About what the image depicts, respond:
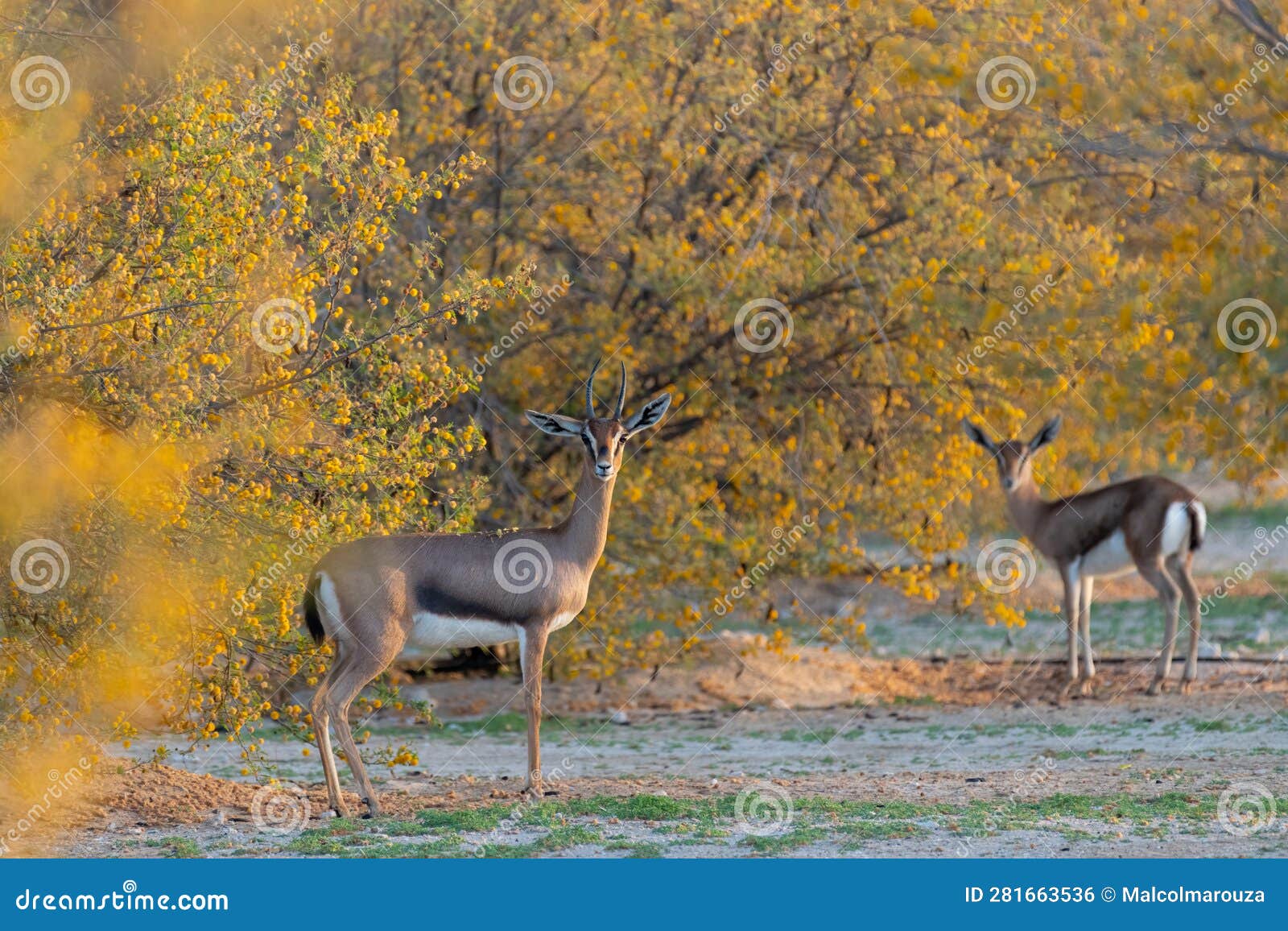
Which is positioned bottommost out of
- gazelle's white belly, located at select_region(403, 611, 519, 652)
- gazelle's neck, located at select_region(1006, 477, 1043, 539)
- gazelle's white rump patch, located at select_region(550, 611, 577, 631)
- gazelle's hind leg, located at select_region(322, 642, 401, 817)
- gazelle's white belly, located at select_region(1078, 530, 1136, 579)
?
gazelle's hind leg, located at select_region(322, 642, 401, 817)

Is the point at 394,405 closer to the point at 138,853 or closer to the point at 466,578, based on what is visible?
the point at 466,578

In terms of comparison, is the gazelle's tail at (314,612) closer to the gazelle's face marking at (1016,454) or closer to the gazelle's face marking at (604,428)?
the gazelle's face marking at (604,428)

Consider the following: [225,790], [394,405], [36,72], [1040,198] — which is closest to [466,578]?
[394,405]

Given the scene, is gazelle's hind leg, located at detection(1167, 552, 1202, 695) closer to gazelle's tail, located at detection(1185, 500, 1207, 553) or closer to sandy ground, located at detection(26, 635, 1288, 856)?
gazelle's tail, located at detection(1185, 500, 1207, 553)

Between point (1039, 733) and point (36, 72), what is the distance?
8757 mm

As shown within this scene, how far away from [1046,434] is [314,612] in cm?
833

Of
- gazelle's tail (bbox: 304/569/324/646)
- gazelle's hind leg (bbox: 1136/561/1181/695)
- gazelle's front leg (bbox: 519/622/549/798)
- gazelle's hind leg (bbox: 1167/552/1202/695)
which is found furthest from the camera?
gazelle's hind leg (bbox: 1136/561/1181/695)

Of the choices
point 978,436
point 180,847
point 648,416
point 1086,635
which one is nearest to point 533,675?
point 648,416

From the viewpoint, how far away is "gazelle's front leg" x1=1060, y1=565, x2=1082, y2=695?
1550 cm

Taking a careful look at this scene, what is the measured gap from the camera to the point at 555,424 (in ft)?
35.8

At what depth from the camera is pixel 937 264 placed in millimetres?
13125

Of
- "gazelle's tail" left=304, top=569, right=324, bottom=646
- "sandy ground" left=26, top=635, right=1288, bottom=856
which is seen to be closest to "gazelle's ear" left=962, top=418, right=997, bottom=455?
"sandy ground" left=26, top=635, right=1288, bottom=856

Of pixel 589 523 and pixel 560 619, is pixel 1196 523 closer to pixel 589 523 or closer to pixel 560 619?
pixel 589 523

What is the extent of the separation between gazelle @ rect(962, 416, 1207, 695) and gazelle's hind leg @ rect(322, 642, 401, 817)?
7.28m
